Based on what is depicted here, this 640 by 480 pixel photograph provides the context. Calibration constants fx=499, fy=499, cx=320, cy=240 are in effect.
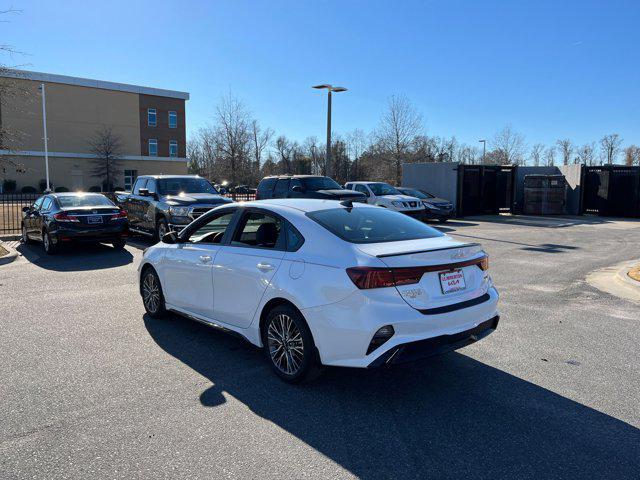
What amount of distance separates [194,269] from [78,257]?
25.8 feet

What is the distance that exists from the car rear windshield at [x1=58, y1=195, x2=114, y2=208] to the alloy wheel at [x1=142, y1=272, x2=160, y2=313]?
23.8 ft

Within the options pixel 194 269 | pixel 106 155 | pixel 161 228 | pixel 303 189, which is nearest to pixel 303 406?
pixel 194 269

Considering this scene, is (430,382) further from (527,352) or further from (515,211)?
(515,211)

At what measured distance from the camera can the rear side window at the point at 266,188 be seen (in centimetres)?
1656

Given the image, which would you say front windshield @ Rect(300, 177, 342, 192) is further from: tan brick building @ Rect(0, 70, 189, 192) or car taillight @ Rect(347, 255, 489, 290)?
tan brick building @ Rect(0, 70, 189, 192)

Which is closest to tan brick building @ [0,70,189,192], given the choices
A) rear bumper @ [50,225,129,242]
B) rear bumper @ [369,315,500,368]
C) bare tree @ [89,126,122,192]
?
bare tree @ [89,126,122,192]

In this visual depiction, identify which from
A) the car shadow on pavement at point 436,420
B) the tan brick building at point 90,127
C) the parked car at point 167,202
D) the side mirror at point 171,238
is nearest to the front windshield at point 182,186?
the parked car at point 167,202

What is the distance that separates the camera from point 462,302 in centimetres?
416

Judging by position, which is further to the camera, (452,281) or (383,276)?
(452,281)

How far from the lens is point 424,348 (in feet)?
12.7

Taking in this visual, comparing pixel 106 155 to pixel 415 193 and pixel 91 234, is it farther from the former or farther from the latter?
pixel 91 234

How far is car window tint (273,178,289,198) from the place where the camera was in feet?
52.3

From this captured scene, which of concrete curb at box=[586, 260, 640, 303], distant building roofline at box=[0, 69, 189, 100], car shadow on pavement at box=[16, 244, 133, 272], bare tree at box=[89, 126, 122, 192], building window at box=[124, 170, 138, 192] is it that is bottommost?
car shadow on pavement at box=[16, 244, 133, 272]

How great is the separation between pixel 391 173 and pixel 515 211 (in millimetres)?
12378
